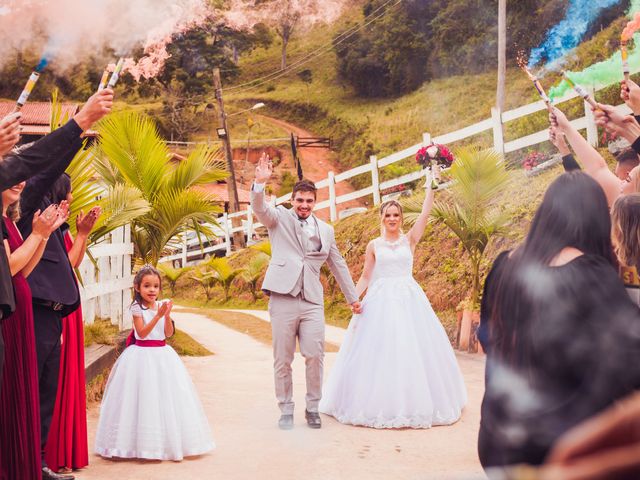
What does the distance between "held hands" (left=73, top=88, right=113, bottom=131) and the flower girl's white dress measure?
7.85ft

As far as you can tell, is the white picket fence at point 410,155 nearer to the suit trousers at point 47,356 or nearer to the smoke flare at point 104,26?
the suit trousers at point 47,356

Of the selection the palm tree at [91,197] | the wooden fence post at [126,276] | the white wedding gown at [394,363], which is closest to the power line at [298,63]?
the wooden fence post at [126,276]

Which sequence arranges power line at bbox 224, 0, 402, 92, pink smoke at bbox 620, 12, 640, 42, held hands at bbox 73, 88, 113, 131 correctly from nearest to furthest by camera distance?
1. held hands at bbox 73, 88, 113, 131
2. pink smoke at bbox 620, 12, 640, 42
3. power line at bbox 224, 0, 402, 92

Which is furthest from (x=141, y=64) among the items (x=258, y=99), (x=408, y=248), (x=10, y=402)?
(x=10, y=402)

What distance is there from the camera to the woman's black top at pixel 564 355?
85.5 inches

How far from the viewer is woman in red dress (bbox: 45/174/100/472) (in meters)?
5.04

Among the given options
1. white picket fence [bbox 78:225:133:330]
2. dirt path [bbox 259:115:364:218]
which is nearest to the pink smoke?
white picket fence [bbox 78:225:133:330]

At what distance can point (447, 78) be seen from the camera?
44344mm

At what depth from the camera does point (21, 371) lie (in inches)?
159

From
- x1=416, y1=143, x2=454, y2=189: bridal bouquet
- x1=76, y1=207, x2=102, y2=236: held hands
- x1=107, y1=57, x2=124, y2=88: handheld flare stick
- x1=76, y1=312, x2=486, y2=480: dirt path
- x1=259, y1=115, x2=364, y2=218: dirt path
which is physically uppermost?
x1=259, y1=115, x2=364, y2=218: dirt path

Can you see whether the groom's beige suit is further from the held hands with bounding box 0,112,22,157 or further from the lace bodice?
the held hands with bounding box 0,112,22,157

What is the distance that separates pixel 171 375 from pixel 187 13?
40.8m

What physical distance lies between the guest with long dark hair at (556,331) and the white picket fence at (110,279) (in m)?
6.81

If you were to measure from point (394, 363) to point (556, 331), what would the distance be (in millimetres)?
4841
